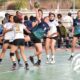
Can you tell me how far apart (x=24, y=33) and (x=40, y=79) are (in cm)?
263

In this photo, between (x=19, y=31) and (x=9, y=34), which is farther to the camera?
(x=9, y=34)

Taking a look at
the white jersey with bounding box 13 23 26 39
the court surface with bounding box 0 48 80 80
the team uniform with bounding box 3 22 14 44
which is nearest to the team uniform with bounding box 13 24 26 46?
the white jersey with bounding box 13 23 26 39

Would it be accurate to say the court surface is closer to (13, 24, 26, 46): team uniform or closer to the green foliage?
(13, 24, 26, 46): team uniform

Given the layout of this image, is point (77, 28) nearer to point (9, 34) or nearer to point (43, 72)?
point (9, 34)

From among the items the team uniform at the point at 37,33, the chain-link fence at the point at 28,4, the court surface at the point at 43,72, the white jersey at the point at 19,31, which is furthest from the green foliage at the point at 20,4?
the white jersey at the point at 19,31

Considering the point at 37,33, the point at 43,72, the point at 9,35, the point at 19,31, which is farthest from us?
the point at 37,33

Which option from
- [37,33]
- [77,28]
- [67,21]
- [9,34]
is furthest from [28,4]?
[9,34]

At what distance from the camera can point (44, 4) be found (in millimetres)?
76750

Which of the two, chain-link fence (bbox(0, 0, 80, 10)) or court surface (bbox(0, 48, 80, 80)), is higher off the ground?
court surface (bbox(0, 48, 80, 80))

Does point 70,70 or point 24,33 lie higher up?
point 24,33

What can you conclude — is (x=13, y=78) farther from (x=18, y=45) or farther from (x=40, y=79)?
(x=18, y=45)

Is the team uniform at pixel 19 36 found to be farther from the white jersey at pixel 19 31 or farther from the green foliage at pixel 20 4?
the green foliage at pixel 20 4

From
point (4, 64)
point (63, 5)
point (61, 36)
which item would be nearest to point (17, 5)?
point (63, 5)

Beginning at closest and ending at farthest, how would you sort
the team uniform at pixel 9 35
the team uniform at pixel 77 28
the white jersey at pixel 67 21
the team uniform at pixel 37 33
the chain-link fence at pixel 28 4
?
the team uniform at pixel 9 35 → the team uniform at pixel 37 33 → the team uniform at pixel 77 28 → the white jersey at pixel 67 21 → the chain-link fence at pixel 28 4
